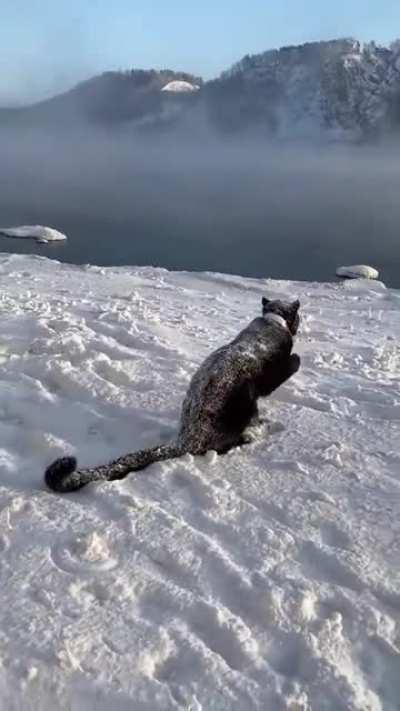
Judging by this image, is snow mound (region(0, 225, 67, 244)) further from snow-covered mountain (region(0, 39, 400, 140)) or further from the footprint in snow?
snow-covered mountain (region(0, 39, 400, 140))

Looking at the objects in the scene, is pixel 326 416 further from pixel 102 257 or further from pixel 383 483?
pixel 102 257

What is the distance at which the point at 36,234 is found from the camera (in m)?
27.1

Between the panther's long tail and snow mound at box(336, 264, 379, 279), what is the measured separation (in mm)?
18933

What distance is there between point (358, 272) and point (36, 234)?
41.9 feet

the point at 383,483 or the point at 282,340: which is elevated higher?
the point at 282,340

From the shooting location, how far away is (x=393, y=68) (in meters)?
188

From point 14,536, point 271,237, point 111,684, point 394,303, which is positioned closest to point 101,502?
point 14,536

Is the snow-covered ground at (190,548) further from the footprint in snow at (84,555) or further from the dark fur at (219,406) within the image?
the dark fur at (219,406)

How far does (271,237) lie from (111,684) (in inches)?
1133

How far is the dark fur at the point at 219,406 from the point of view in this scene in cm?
463

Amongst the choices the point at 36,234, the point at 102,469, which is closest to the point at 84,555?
the point at 102,469

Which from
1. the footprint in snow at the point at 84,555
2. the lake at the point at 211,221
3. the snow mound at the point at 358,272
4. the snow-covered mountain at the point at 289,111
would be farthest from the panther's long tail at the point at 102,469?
the snow-covered mountain at the point at 289,111

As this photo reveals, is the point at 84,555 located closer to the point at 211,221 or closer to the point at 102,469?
the point at 102,469

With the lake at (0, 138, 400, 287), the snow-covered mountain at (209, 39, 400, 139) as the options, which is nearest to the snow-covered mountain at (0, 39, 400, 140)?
the snow-covered mountain at (209, 39, 400, 139)
